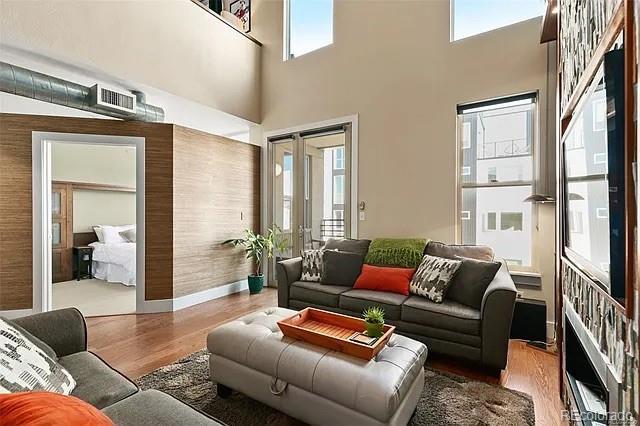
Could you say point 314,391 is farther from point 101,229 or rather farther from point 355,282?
point 101,229

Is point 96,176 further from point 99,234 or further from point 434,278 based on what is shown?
point 434,278

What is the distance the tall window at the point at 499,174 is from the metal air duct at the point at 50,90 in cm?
396

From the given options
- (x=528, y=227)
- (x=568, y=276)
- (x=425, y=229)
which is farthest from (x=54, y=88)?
(x=528, y=227)

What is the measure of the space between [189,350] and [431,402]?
199cm

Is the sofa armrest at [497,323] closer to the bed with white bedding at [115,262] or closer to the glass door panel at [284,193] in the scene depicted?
the glass door panel at [284,193]

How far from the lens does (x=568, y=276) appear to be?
179cm

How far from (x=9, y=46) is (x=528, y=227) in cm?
534

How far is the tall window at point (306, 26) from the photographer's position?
475 cm

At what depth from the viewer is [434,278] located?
9.30 ft

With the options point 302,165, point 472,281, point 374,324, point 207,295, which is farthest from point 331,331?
point 302,165

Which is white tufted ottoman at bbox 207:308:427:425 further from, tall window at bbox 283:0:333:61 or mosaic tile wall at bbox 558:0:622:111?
tall window at bbox 283:0:333:61

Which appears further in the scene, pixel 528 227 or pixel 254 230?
pixel 254 230

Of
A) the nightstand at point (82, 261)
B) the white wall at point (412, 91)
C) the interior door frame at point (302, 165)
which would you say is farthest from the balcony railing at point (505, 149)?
the nightstand at point (82, 261)

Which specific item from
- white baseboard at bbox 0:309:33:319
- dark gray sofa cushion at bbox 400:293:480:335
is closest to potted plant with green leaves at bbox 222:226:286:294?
white baseboard at bbox 0:309:33:319
